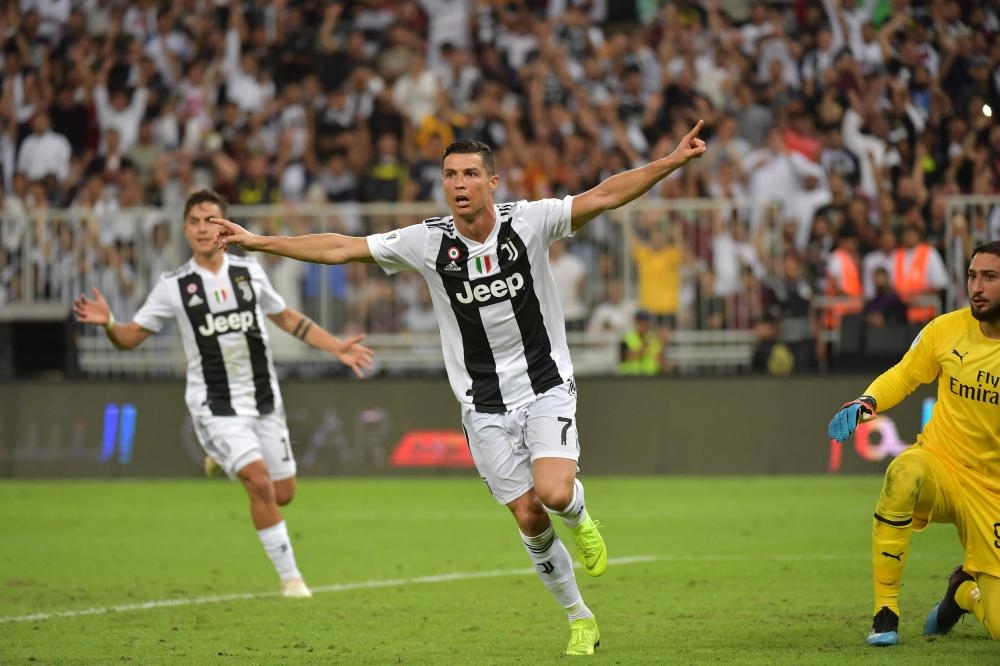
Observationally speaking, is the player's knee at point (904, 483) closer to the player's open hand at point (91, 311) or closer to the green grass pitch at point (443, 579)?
the green grass pitch at point (443, 579)

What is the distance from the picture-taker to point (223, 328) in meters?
10.7

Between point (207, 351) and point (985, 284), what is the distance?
5.51 m

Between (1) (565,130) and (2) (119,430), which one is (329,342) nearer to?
(2) (119,430)

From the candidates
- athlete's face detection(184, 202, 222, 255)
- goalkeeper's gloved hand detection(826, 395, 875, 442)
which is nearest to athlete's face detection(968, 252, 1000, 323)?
goalkeeper's gloved hand detection(826, 395, 875, 442)

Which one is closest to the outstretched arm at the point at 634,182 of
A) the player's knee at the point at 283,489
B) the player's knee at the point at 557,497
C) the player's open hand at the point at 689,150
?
the player's open hand at the point at 689,150

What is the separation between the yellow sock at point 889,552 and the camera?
24.9ft

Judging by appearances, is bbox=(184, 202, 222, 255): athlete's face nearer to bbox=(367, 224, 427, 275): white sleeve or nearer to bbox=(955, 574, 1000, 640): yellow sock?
bbox=(367, 224, 427, 275): white sleeve

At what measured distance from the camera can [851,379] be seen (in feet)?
54.7

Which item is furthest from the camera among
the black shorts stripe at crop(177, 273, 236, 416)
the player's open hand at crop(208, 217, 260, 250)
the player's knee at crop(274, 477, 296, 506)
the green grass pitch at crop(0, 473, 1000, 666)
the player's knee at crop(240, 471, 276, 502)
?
the player's knee at crop(274, 477, 296, 506)

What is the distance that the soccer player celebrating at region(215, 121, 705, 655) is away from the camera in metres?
7.73

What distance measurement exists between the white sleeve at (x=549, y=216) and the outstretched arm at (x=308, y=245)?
0.84 metres

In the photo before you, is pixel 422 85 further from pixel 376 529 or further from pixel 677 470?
pixel 376 529

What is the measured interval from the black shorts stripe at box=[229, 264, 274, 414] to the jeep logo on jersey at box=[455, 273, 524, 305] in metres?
3.28

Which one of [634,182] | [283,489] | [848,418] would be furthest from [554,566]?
[283,489]
